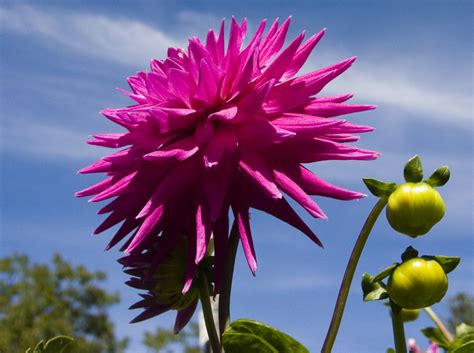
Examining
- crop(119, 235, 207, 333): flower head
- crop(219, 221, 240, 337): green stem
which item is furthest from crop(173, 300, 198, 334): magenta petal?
crop(219, 221, 240, 337): green stem

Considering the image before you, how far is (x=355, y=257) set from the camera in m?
1.17

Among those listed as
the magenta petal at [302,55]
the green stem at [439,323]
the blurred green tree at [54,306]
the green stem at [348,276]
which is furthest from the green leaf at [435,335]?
the blurred green tree at [54,306]

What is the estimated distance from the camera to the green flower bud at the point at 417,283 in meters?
1.16

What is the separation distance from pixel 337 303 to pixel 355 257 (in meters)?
0.08

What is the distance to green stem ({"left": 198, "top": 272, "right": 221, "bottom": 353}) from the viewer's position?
1.20 meters

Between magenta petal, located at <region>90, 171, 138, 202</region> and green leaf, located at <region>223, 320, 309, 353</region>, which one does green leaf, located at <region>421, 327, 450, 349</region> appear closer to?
green leaf, located at <region>223, 320, 309, 353</region>

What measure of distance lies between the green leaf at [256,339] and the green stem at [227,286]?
45 millimetres

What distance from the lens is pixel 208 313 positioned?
1211mm

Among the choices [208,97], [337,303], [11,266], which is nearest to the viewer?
[337,303]

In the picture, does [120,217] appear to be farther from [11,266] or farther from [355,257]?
[11,266]

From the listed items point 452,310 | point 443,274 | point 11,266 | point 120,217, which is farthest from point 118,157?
point 452,310

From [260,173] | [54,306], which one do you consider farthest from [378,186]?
[54,306]

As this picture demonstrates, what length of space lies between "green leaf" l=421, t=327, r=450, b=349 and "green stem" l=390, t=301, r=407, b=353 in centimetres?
85

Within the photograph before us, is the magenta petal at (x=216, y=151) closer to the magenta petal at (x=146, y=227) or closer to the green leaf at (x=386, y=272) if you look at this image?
the magenta petal at (x=146, y=227)
